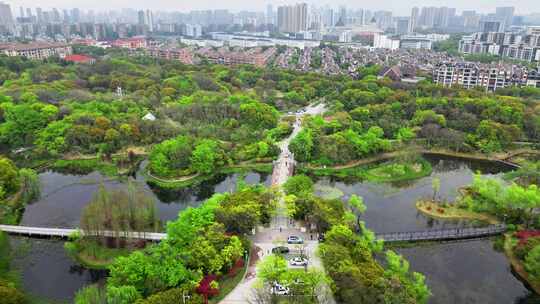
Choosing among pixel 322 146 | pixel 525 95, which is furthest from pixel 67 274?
pixel 525 95

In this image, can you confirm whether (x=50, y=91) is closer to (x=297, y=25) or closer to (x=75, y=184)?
(x=75, y=184)

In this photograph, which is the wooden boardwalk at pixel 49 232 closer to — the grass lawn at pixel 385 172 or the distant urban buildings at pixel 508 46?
the grass lawn at pixel 385 172

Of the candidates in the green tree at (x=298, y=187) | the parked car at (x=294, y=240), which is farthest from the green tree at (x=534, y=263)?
the green tree at (x=298, y=187)

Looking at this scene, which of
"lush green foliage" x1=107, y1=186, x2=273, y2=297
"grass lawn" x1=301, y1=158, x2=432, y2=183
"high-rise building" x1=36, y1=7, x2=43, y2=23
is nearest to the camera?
"lush green foliage" x1=107, y1=186, x2=273, y2=297

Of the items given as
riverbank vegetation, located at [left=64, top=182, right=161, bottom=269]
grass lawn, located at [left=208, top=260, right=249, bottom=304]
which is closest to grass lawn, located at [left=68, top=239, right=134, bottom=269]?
riverbank vegetation, located at [left=64, top=182, right=161, bottom=269]

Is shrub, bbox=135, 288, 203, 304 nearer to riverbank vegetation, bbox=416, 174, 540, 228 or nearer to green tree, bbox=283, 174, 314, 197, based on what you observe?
green tree, bbox=283, 174, 314, 197

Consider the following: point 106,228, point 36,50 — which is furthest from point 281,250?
point 36,50
